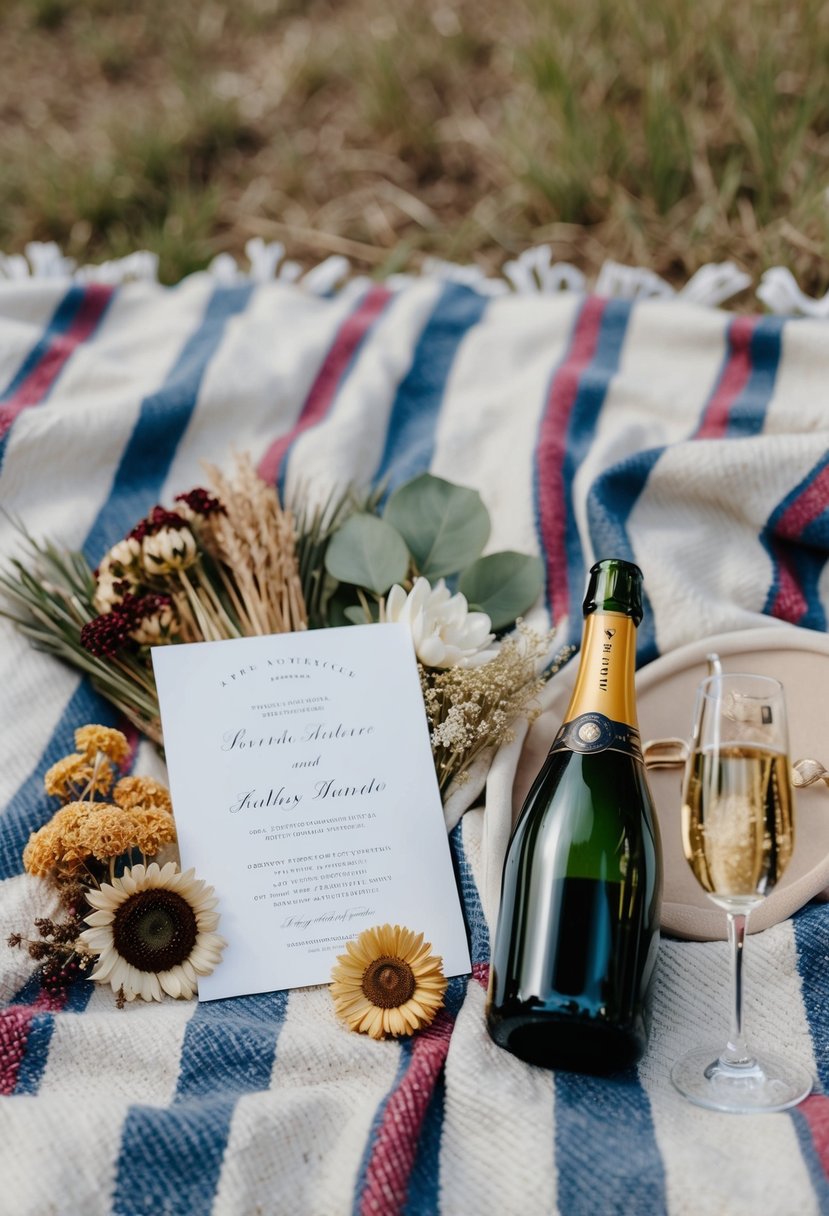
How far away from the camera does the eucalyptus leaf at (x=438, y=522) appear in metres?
1.45

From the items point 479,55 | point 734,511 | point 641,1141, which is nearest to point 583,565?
point 734,511

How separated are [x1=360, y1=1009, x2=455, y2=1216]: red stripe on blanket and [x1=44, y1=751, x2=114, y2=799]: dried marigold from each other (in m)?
0.47

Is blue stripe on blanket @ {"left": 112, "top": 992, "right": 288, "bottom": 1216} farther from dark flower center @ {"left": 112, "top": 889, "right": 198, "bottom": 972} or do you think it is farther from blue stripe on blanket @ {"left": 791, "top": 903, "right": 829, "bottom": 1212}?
blue stripe on blanket @ {"left": 791, "top": 903, "right": 829, "bottom": 1212}

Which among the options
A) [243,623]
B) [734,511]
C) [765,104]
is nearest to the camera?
[243,623]

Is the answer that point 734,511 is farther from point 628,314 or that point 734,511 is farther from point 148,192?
point 148,192

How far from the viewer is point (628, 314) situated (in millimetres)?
1807

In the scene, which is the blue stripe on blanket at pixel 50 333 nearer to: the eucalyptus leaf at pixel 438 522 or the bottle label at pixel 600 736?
the eucalyptus leaf at pixel 438 522

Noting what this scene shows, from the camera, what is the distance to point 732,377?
1701 mm

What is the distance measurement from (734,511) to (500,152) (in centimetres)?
130

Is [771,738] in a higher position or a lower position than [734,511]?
higher

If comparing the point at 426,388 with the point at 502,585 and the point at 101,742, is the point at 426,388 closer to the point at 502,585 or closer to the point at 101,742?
the point at 502,585

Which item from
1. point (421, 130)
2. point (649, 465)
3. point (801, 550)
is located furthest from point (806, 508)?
point (421, 130)

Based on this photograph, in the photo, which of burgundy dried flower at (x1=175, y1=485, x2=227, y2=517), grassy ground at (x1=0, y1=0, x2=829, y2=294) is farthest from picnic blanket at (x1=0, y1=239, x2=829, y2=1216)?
grassy ground at (x1=0, y1=0, x2=829, y2=294)

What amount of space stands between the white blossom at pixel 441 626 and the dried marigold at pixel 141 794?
33 centimetres
